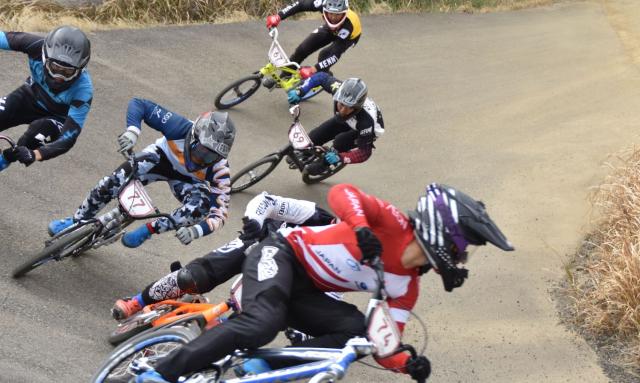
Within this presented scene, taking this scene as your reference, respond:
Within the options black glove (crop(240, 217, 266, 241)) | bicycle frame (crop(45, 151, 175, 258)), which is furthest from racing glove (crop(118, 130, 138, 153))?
black glove (crop(240, 217, 266, 241))

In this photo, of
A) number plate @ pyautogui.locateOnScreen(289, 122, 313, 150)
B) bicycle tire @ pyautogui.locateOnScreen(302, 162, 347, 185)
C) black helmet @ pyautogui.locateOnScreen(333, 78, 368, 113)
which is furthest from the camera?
bicycle tire @ pyautogui.locateOnScreen(302, 162, 347, 185)

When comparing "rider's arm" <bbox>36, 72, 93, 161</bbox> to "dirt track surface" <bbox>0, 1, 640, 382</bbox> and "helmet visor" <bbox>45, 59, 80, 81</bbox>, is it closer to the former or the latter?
"helmet visor" <bbox>45, 59, 80, 81</bbox>

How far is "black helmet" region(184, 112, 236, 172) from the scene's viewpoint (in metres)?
7.14

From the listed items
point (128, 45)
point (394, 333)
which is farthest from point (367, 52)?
point (394, 333)

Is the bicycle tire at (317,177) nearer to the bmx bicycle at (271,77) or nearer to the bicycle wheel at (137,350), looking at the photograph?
the bmx bicycle at (271,77)

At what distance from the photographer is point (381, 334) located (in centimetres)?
489

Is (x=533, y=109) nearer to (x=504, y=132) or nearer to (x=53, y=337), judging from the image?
(x=504, y=132)

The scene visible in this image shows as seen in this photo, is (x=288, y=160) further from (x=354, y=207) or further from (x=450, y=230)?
(x=450, y=230)

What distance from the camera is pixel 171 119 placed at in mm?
7750

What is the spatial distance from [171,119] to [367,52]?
9.56 metres

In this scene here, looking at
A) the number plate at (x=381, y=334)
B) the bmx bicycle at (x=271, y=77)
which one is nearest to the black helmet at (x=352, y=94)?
the bmx bicycle at (x=271, y=77)

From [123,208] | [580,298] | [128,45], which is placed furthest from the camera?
[128,45]

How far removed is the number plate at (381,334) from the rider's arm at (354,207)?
0.56m

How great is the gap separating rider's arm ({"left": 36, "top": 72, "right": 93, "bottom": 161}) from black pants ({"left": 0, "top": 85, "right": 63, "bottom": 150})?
0.28 metres
